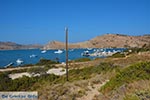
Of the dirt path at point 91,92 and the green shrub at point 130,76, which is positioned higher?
the green shrub at point 130,76

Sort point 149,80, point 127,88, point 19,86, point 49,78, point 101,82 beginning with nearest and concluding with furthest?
point 127,88 → point 149,80 → point 101,82 → point 19,86 → point 49,78

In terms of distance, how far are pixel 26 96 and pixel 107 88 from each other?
14.2 ft

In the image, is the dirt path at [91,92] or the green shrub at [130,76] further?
the green shrub at [130,76]

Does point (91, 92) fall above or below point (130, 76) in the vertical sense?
below

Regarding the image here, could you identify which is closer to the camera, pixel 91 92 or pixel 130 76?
pixel 130 76


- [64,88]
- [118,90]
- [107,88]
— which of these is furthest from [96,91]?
[118,90]

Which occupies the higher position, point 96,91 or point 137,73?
point 137,73

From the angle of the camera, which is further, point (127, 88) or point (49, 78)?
point (49, 78)

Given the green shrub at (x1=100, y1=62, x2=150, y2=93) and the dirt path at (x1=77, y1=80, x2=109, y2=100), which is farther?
the green shrub at (x1=100, y1=62, x2=150, y2=93)

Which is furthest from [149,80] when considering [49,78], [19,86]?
[49,78]

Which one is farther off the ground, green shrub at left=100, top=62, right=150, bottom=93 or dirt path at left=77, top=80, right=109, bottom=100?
green shrub at left=100, top=62, right=150, bottom=93

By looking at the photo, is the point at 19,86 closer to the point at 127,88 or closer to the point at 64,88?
the point at 64,88

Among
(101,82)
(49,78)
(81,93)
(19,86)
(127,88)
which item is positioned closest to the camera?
(127,88)

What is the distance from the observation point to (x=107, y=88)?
1580 cm
